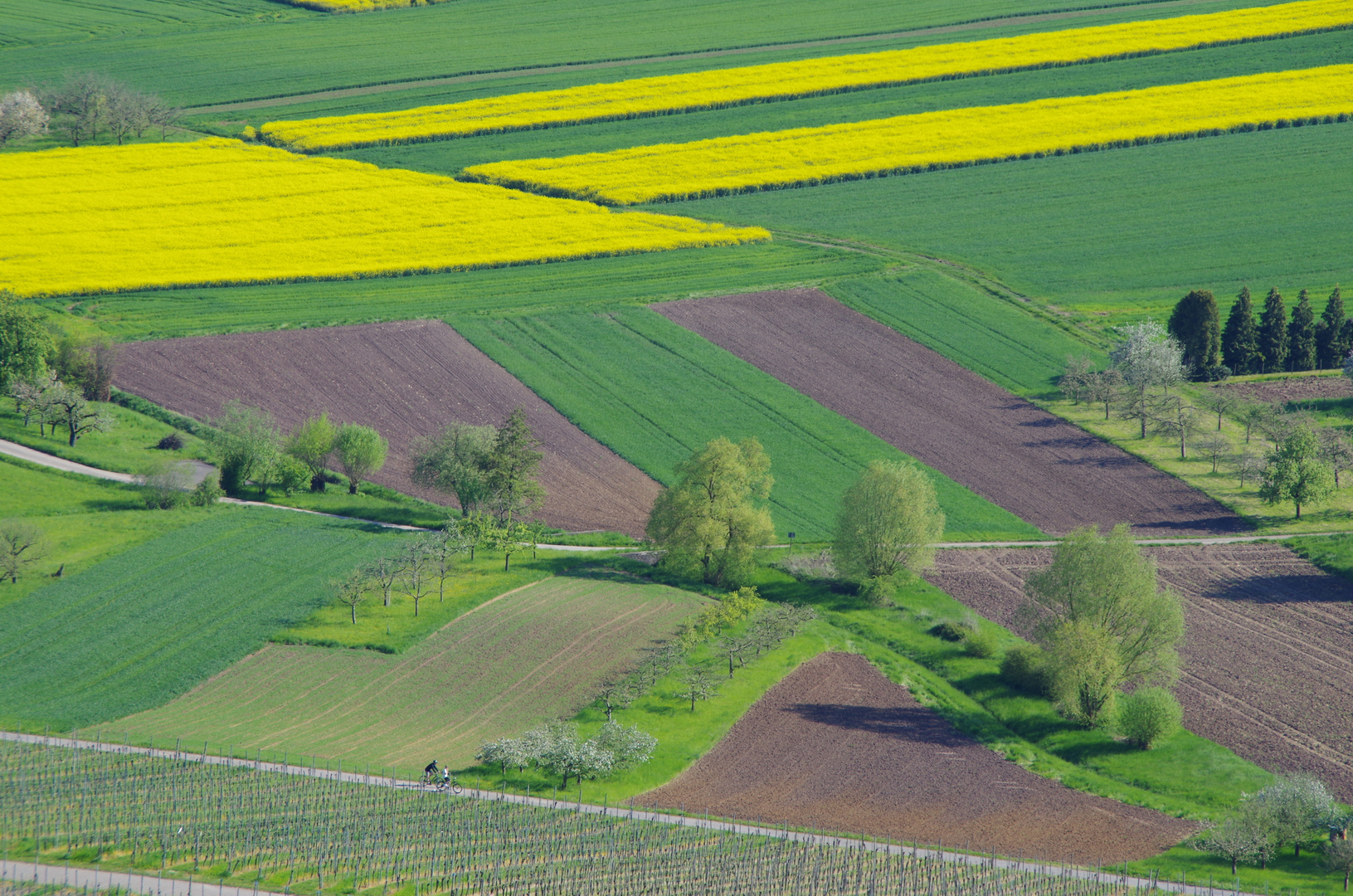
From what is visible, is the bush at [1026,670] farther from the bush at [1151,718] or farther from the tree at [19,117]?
the tree at [19,117]

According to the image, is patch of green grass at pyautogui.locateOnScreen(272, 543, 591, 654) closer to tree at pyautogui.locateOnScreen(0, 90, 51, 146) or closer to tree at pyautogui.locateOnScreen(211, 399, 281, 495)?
tree at pyautogui.locateOnScreen(211, 399, 281, 495)

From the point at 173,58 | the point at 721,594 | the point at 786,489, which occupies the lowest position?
the point at 721,594

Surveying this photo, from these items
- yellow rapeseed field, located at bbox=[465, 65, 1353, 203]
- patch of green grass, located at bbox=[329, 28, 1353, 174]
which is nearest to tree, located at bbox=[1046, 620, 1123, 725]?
yellow rapeseed field, located at bbox=[465, 65, 1353, 203]

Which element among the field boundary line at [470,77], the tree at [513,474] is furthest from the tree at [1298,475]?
the field boundary line at [470,77]

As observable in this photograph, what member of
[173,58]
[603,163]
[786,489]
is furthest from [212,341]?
[173,58]

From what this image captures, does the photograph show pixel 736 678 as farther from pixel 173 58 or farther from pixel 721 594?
pixel 173 58
